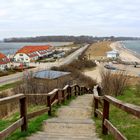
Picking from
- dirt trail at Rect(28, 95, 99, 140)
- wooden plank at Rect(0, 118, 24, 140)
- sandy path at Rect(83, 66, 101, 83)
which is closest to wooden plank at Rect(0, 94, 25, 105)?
wooden plank at Rect(0, 118, 24, 140)

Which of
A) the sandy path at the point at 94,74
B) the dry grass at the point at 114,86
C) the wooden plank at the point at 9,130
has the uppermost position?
the wooden plank at the point at 9,130

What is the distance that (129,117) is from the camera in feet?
27.7

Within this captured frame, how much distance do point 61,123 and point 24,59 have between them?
81407 mm

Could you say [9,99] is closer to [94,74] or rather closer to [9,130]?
[9,130]

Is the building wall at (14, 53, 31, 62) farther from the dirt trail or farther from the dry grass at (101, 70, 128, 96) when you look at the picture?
the dirt trail

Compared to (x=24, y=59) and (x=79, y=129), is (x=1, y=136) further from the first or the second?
(x=24, y=59)

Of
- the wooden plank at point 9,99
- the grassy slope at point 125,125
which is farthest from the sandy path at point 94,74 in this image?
the wooden plank at point 9,99

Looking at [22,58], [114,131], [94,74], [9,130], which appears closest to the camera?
[114,131]

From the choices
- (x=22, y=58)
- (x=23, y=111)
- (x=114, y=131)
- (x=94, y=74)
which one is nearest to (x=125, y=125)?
(x=114, y=131)

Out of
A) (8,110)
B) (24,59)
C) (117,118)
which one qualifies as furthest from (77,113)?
(24,59)

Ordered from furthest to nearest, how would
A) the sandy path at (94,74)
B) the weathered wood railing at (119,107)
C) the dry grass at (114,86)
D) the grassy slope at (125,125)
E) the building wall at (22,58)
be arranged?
the building wall at (22,58) → the sandy path at (94,74) → the dry grass at (114,86) → the grassy slope at (125,125) → the weathered wood railing at (119,107)

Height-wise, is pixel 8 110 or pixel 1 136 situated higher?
pixel 1 136

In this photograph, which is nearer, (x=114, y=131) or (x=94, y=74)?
(x=114, y=131)

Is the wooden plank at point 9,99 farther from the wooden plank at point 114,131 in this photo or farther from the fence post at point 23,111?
the wooden plank at point 114,131
